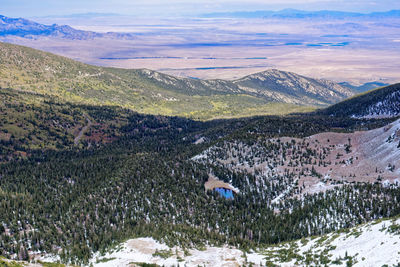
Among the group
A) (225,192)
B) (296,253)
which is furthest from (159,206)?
(296,253)

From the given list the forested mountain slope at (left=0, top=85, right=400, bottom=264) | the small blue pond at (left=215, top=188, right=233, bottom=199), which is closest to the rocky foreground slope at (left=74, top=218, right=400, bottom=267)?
the forested mountain slope at (left=0, top=85, right=400, bottom=264)

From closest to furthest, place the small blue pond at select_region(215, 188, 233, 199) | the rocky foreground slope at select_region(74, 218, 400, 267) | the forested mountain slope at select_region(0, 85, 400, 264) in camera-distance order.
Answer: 1. the rocky foreground slope at select_region(74, 218, 400, 267)
2. the forested mountain slope at select_region(0, 85, 400, 264)
3. the small blue pond at select_region(215, 188, 233, 199)

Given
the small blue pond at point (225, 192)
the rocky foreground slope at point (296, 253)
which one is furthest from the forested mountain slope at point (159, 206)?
the rocky foreground slope at point (296, 253)

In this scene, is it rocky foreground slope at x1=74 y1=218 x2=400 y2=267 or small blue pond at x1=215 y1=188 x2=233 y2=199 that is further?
small blue pond at x1=215 y1=188 x2=233 y2=199

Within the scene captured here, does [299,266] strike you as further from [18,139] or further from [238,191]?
[18,139]

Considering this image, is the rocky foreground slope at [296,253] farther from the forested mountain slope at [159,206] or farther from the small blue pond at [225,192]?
the small blue pond at [225,192]

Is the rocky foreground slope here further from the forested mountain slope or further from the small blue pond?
the small blue pond

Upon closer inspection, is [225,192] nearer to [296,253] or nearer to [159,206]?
[159,206]

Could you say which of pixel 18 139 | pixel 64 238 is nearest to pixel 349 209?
pixel 64 238

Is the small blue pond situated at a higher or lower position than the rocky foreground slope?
lower

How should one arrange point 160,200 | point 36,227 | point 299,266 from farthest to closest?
point 160,200, point 36,227, point 299,266

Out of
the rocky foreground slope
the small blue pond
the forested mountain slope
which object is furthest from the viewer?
the small blue pond
